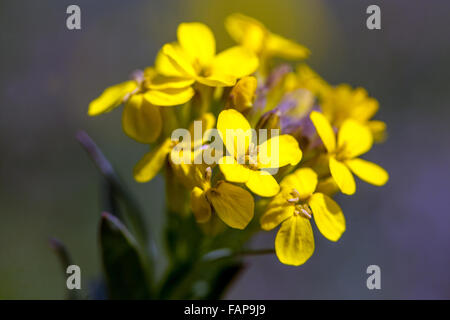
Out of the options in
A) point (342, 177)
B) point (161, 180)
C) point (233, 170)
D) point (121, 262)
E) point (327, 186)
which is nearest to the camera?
point (233, 170)

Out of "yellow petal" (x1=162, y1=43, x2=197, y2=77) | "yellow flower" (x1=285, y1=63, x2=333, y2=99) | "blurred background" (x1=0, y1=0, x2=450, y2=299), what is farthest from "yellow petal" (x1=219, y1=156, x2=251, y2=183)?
"blurred background" (x1=0, y1=0, x2=450, y2=299)

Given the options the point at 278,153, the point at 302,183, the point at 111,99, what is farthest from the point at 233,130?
the point at 111,99

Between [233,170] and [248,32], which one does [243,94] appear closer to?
[233,170]

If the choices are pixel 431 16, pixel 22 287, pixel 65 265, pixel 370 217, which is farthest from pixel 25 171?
pixel 431 16

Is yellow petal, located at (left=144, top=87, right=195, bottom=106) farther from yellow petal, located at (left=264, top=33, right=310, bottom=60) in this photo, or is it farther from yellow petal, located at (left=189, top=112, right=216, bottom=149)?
yellow petal, located at (left=264, top=33, right=310, bottom=60)

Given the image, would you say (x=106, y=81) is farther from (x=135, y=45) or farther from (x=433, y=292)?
(x=433, y=292)

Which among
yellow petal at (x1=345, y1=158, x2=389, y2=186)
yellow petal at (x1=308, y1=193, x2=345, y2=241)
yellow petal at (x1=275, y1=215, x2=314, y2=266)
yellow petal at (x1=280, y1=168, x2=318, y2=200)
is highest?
yellow petal at (x1=345, y1=158, x2=389, y2=186)
